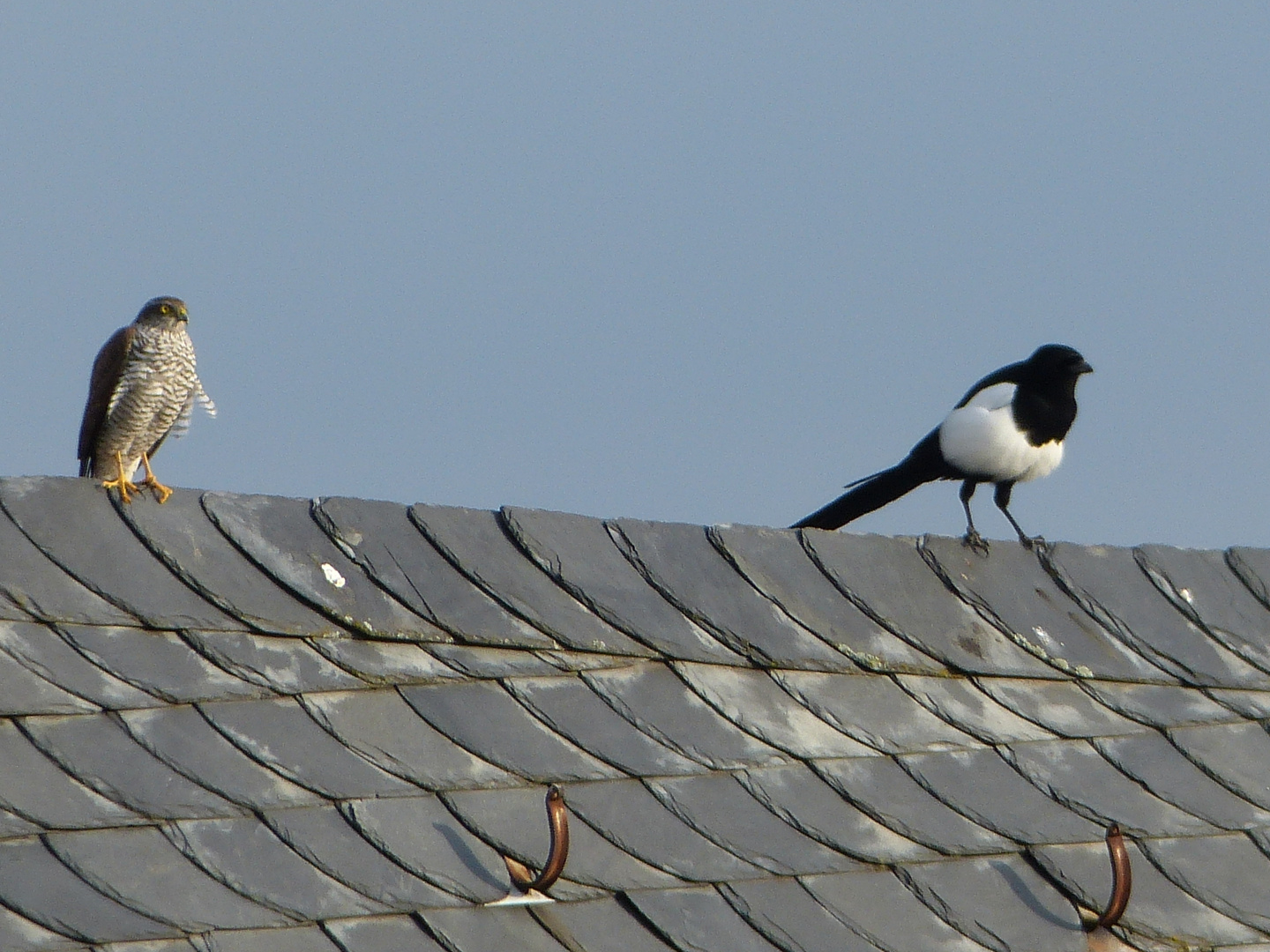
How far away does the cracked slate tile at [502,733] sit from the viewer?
3.19 m

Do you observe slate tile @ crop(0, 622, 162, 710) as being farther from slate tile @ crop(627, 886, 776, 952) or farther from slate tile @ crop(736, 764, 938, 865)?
slate tile @ crop(736, 764, 938, 865)

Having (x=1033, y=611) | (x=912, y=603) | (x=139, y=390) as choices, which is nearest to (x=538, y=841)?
(x=912, y=603)

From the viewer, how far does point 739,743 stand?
3.43 m

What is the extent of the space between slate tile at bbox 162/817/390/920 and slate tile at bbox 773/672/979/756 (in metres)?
1.21

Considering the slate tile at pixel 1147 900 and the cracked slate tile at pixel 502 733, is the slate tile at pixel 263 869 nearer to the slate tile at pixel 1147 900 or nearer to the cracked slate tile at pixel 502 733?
the cracked slate tile at pixel 502 733

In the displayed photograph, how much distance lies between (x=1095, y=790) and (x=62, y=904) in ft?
7.02

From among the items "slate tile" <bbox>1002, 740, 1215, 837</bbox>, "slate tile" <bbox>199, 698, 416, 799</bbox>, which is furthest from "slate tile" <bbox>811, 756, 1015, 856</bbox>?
"slate tile" <bbox>199, 698, 416, 799</bbox>

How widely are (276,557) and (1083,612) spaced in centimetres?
207

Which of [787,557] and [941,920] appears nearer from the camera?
[941,920]

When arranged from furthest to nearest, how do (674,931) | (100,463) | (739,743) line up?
(100,463) → (739,743) → (674,931)

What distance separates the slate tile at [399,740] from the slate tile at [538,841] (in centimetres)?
5

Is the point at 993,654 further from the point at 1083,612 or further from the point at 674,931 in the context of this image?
the point at 674,931

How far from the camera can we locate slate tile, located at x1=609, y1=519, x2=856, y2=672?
12.4 ft

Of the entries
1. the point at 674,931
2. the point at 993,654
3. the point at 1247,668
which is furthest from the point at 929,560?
the point at 674,931
